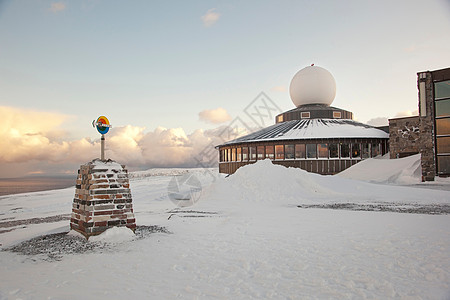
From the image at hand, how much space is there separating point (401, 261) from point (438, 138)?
23998 mm

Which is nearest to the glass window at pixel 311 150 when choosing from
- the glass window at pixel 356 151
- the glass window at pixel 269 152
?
the glass window at pixel 269 152

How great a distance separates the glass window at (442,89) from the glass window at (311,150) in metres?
11.7

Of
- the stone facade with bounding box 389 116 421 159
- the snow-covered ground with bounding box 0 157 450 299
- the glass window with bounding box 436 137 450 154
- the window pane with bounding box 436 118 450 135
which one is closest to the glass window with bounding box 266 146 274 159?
the stone facade with bounding box 389 116 421 159

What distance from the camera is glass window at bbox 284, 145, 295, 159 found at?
108 ft


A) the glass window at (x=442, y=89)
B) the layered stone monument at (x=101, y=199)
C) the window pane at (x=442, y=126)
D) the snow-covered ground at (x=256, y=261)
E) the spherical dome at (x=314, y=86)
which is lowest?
the snow-covered ground at (x=256, y=261)

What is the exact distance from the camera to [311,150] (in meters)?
32.3

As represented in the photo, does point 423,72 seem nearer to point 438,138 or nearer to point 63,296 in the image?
point 438,138

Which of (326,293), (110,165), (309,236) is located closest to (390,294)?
(326,293)

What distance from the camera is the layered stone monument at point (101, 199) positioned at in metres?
6.63

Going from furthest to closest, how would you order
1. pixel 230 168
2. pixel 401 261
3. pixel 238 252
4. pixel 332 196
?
pixel 230 168 → pixel 332 196 → pixel 238 252 → pixel 401 261

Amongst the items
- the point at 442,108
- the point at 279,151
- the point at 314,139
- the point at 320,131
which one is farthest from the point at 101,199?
the point at 320,131

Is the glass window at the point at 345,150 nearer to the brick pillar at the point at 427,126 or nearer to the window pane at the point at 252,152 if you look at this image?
the brick pillar at the point at 427,126

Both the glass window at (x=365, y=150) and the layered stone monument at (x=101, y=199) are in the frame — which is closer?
the layered stone monument at (x=101, y=199)

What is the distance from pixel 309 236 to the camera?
724 centimetres
